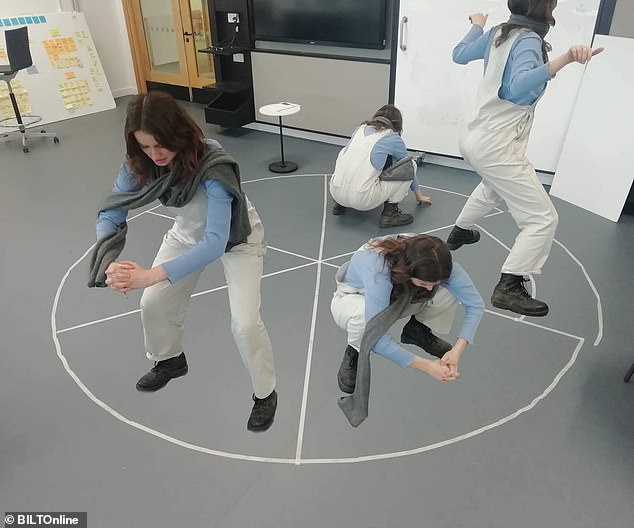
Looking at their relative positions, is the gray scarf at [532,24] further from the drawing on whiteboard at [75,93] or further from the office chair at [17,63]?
the drawing on whiteboard at [75,93]

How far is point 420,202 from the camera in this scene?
4.86 m

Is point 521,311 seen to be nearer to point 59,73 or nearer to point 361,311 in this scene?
point 361,311

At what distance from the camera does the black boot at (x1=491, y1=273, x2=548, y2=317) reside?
3053mm

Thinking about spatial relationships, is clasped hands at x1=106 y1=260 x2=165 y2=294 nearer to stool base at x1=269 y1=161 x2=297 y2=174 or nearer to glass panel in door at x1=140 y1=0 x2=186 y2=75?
stool base at x1=269 y1=161 x2=297 y2=174

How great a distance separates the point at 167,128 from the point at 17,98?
20.8 feet

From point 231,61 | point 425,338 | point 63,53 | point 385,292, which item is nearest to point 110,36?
point 63,53

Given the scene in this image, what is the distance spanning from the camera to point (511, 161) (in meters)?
2.78

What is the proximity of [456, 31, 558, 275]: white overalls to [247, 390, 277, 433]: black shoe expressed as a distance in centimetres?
152

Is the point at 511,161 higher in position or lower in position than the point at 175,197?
lower

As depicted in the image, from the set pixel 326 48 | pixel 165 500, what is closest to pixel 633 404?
pixel 165 500

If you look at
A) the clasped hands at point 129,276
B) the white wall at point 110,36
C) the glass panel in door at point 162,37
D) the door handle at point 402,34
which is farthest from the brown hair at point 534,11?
the white wall at point 110,36

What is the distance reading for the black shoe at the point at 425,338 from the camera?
2.53 meters

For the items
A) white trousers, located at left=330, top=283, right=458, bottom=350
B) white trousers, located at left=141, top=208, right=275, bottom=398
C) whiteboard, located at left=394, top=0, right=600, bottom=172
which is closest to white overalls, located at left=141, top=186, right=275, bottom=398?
white trousers, located at left=141, top=208, right=275, bottom=398

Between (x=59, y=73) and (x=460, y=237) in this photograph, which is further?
(x=59, y=73)
